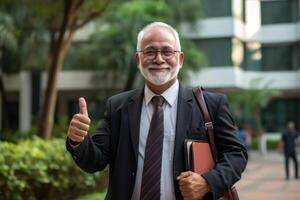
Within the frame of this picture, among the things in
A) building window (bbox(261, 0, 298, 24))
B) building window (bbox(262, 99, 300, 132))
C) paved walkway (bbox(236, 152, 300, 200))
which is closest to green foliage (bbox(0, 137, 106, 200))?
paved walkway (bbox(236, 152, 300, 200))

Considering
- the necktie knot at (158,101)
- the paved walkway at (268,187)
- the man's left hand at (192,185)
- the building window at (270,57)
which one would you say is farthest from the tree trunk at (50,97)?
the building window at (270,57)

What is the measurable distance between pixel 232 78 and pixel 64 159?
75.9 ft

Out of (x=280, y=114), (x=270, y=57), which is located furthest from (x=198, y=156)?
(x=280, y=114)

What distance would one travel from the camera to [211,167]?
2660 millimetres

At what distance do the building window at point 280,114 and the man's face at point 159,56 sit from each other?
3325 cm

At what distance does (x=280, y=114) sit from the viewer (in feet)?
115

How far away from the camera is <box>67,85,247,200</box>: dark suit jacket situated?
2.63 meters

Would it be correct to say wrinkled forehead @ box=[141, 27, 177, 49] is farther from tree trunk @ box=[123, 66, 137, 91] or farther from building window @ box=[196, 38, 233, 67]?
building window @ box=[196, 38, 233, 67]

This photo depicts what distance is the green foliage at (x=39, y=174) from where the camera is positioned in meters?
6.46

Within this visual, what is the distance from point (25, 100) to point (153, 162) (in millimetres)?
29194

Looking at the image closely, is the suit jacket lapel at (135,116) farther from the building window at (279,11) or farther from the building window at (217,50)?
the building window at (279,11)

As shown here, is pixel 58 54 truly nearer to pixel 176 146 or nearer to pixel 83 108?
pixel 83 108

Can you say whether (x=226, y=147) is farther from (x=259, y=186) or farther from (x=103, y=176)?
(x=259, y=186)

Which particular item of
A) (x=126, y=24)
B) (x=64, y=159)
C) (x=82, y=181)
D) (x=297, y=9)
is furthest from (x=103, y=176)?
(x=297, y=9)
